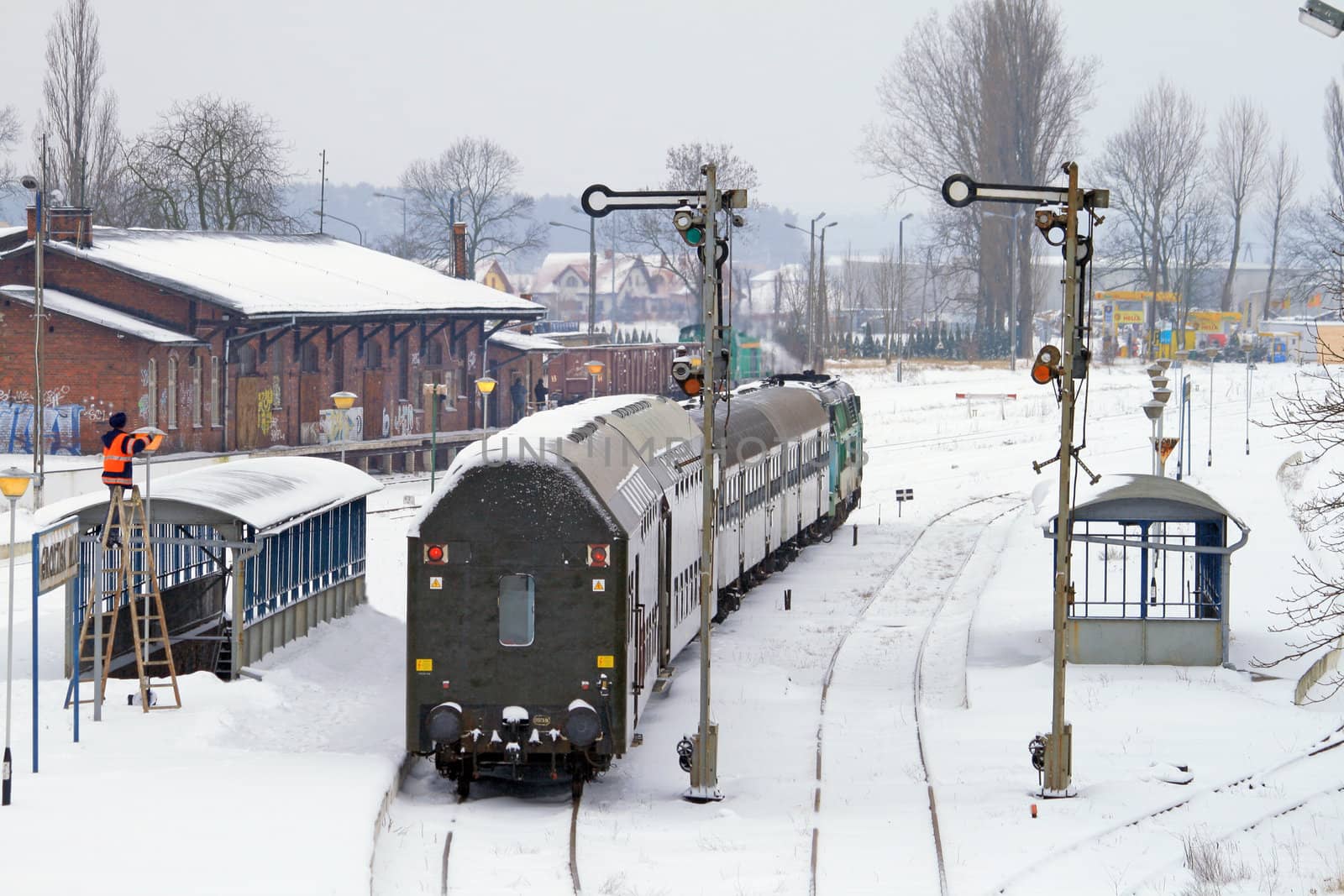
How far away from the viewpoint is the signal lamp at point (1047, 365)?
16297 millimetres

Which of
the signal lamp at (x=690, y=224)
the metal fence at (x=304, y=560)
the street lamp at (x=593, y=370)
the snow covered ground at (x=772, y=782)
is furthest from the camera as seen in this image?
the street lamp at (x=593, y=370)

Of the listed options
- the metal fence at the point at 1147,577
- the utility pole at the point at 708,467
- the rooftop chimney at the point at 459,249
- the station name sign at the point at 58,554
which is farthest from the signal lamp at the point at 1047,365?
the rooftop chimney at the point at 459,249

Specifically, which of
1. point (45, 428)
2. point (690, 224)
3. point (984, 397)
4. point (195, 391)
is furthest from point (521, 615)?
point (984, 397)

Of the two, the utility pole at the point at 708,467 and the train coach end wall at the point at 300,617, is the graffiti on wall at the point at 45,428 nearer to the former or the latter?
the train coach end wall at the point at 300,617

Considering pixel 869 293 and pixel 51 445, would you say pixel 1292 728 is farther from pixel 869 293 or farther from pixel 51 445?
pixel 869 293

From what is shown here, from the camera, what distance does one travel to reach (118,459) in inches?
698

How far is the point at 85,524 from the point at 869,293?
164170mm

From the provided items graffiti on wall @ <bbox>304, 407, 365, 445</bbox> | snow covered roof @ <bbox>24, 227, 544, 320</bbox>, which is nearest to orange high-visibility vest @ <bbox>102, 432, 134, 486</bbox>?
snow covered roof @ <bbox>24, 227, 544, 320</bbox>

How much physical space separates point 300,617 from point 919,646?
8977 mm

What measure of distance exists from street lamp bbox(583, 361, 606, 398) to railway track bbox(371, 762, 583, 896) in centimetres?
4263

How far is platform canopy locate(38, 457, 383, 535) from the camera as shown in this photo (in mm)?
19688

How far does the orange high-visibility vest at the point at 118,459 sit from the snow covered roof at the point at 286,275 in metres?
24.6

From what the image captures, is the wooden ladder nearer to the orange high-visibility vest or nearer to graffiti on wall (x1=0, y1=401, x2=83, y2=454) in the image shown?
the orange high-visibility vest

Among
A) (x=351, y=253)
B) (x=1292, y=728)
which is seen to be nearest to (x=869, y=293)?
(x=351, y=253)
